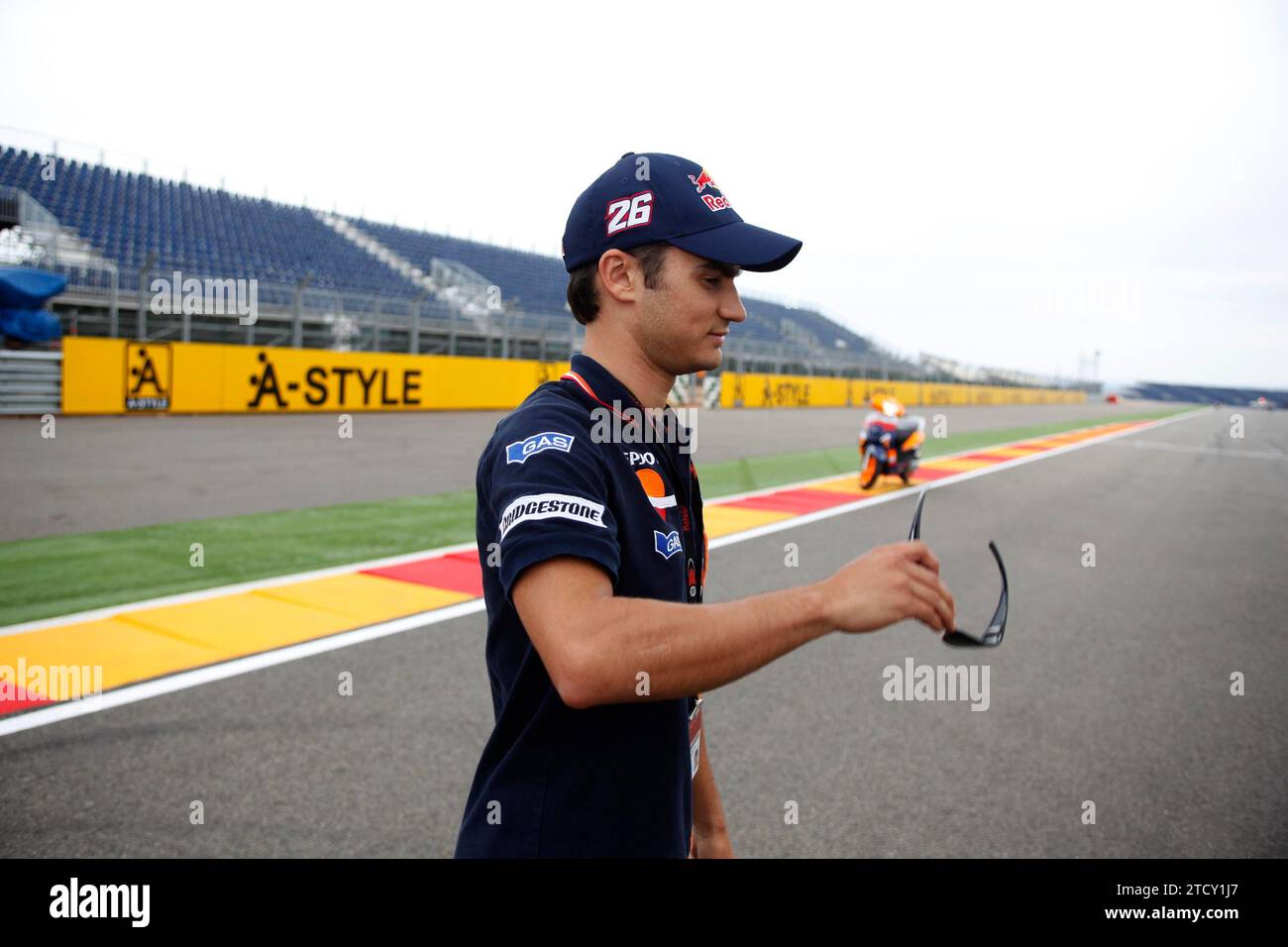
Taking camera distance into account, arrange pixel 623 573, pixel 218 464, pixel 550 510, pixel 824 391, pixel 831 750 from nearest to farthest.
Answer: pixel 550 510 < pixel 623 573 < pixel 831 750 < pixel 218 464 < pixel 824 391

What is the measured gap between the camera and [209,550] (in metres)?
7.05

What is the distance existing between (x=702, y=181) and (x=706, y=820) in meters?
1.29

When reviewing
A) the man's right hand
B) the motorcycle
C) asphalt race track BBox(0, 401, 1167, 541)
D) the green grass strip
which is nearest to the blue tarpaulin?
asphalt race track BBox(0, 401, 1167, 541)

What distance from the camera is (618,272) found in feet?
5.03

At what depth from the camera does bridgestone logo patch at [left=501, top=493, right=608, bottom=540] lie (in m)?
1.23

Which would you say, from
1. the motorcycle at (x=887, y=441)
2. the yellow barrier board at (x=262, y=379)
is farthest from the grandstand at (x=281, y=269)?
the motorcycle at (x=887, y=441)

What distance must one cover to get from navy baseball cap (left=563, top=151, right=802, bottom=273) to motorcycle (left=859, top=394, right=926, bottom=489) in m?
10.8

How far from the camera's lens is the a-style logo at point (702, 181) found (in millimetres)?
1551

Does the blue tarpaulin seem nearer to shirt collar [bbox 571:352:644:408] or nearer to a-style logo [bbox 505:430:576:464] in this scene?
shirt collar [bbox 571:352:644:408]

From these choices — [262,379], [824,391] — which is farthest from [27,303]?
[824,391]

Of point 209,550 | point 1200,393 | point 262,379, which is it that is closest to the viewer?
point 209,550

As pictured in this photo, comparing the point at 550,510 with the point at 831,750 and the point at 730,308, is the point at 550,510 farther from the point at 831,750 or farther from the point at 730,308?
the point at 831,750

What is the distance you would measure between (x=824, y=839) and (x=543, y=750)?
2040mm
